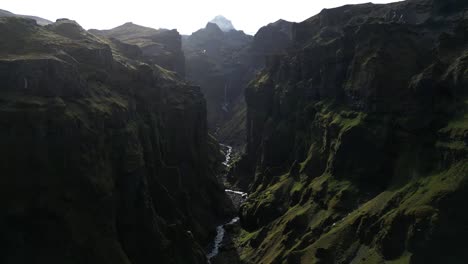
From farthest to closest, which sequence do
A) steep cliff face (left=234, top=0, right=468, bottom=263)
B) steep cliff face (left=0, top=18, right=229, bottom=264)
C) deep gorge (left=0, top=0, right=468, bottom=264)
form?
steep cliff face (left=234, top=0, right=468, bottom=263) → deep gorge (left=0, top=0, right=468, bottom=264) → steep cliff face (left=0, top=18, right=229, bottom=264)

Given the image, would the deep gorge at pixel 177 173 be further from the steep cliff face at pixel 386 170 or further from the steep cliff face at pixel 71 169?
the steep cliff face at pixel 386 170

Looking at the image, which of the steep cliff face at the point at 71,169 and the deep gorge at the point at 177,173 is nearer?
the steep cliff face at the point at 71,169

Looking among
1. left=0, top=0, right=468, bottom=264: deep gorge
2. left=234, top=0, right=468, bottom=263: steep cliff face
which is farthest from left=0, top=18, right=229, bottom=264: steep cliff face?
left=234, top=0, right=468, bottom=263: steep cliff face

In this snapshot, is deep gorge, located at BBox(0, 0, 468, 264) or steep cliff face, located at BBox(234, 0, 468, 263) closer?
deep gorge, located at BBox(0, 0, 468, 264)

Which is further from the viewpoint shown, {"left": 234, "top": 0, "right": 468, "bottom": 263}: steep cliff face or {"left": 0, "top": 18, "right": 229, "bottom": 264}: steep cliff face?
{"left": 234, "top": 0, "right": 468, "bottom": 263}: steep cliff face

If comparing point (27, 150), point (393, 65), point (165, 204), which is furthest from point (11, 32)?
point (393, 65)

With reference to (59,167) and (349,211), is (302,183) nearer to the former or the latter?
(349,211)

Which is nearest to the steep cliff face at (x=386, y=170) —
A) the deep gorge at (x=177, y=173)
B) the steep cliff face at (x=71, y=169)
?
the deep gorge at (x=177, y=173)

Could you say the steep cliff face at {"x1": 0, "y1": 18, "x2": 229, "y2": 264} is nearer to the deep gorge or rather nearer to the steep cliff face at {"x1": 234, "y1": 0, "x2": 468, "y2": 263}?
the deep gorge

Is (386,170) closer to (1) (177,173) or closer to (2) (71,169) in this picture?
(1) (177,173)

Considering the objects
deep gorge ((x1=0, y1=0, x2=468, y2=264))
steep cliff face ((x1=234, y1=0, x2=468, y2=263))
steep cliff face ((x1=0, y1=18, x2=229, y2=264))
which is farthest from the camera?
steep cliff face ((x1=234, y1=0, x2=468, y2=263))
